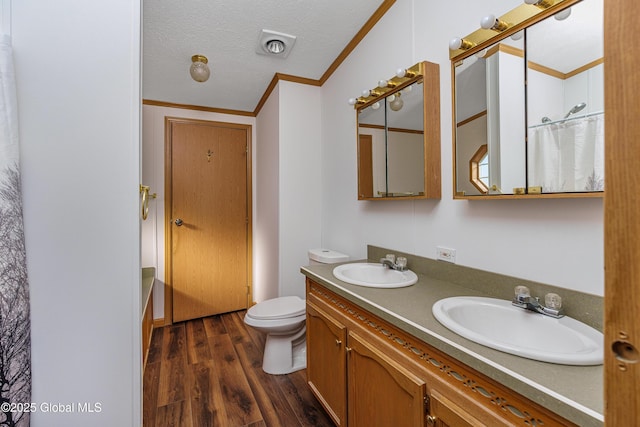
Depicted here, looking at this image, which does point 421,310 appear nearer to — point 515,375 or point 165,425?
point 515,375

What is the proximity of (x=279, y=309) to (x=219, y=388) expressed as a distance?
24.6 inches

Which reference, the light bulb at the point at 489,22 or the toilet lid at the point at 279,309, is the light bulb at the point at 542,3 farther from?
the toilet lid at the point at 279,309

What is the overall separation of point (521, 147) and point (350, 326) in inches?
38.4

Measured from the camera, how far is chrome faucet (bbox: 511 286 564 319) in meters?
0.88

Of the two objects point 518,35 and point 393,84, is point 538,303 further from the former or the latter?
point 393,84

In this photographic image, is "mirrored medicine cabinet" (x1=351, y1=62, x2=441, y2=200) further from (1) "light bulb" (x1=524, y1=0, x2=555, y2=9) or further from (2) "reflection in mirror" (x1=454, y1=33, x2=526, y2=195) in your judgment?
(1) "light bulb" (x1=524, y1=0, x2=555, y2=9)

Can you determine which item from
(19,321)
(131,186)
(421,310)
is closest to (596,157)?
(421,310)

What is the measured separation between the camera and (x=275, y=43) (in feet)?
6.60

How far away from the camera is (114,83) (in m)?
0.89

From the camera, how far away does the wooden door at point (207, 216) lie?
3.02 m

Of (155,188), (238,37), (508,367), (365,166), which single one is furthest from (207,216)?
(508,367)

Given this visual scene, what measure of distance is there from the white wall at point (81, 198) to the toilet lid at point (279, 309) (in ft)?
3.47

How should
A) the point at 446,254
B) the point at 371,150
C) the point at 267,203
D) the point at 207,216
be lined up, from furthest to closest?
the point at 207,216 < the point at 267,203 < the point at 371,150 < the point at 446,254

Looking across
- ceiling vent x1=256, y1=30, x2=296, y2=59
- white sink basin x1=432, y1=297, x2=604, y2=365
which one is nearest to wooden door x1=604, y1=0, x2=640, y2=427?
white sink basin x1=432, y1=297, x2=604, y2=365
